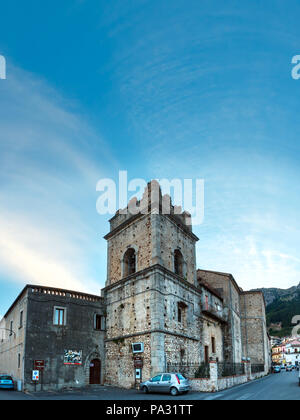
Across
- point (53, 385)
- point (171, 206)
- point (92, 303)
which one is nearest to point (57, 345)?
point (53, 385)

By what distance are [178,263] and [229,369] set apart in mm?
8770

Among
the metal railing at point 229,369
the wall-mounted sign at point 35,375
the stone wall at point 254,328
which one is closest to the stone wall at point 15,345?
the wall-mounted sign at point 35,375

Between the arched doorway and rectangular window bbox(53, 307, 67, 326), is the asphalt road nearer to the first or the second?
the arched doorway

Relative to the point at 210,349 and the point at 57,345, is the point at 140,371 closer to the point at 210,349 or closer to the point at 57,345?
the point at 57,345

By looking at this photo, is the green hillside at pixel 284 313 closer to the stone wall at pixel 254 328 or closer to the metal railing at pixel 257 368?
the stone wall at pixel 254 328

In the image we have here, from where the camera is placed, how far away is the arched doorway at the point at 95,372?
27.2 m

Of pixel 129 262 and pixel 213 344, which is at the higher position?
pixel 129 262

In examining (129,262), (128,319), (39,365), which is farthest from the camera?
(129,262)

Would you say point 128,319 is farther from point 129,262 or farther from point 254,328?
point 254,328

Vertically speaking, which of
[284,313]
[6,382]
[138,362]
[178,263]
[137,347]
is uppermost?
[178,263]

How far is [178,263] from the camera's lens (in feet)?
102

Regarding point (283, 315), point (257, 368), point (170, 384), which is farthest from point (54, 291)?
point (283, 315)

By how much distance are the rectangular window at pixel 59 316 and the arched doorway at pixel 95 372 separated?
13.1 feet

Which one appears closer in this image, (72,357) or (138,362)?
(138,362)
